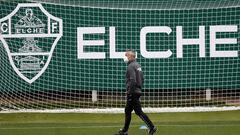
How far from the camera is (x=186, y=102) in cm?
1931

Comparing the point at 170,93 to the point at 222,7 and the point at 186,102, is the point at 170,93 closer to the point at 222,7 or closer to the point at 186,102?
the point at 186,102

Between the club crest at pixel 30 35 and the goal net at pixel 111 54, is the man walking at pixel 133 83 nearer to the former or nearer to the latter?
the goal net at pixel 111 54

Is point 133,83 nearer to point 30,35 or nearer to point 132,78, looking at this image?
point 132,78

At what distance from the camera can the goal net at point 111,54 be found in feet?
62.6

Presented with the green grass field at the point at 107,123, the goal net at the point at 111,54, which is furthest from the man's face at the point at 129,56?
the goal net at the point at 111,54

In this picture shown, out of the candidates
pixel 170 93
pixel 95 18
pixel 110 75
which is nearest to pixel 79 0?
pixel 95 18

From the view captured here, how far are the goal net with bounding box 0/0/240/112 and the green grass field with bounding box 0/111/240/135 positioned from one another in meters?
1.24

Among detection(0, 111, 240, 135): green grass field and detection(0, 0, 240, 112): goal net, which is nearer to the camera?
detection(0, 111, 240, 135): green grass field

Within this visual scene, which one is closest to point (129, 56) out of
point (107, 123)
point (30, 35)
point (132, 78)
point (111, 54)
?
point (132, 78)

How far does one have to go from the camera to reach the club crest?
1908cm

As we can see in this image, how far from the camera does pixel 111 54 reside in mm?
19219

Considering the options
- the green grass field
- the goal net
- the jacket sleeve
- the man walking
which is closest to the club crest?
the goal net

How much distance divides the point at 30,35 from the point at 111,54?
Answer: 7.52 feet

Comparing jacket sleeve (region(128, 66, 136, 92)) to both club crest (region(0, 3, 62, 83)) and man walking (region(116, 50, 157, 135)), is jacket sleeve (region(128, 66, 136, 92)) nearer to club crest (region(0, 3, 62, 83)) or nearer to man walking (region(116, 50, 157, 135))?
man walking (region(116, 50, 157, 135))
